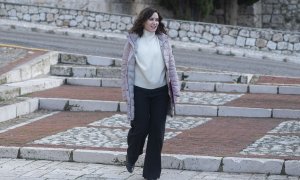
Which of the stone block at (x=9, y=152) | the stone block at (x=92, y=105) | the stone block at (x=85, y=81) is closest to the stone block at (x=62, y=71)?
the stone block at (x=85, y=81)

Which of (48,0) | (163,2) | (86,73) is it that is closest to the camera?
(86,73)

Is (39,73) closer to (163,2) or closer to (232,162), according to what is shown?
(232,162)

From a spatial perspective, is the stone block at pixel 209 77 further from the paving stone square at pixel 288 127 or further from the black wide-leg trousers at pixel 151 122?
the black wide-leg trousers at pixel 151 122

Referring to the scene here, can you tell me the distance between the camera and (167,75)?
335 inches

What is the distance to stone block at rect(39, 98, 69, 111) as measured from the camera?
43.4 feet

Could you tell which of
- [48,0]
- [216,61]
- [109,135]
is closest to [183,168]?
[109,135]

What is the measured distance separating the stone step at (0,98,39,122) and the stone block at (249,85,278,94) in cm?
433

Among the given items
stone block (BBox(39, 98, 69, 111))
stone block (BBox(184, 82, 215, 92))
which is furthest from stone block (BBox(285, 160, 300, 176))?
stone block (BBox(184, 82, 215, 92))

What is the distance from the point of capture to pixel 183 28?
2820cm

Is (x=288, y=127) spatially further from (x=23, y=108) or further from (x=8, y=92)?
(x=8, y=92)

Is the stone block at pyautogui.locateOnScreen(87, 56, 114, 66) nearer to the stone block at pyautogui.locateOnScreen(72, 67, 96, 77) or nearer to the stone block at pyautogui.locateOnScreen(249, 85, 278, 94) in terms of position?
the stone block at pyautogui.locateOnScreen(72, 67, 96, 77)

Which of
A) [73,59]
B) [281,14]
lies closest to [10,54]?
[73,59]

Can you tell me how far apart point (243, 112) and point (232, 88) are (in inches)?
100

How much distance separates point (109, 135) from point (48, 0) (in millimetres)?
21902
